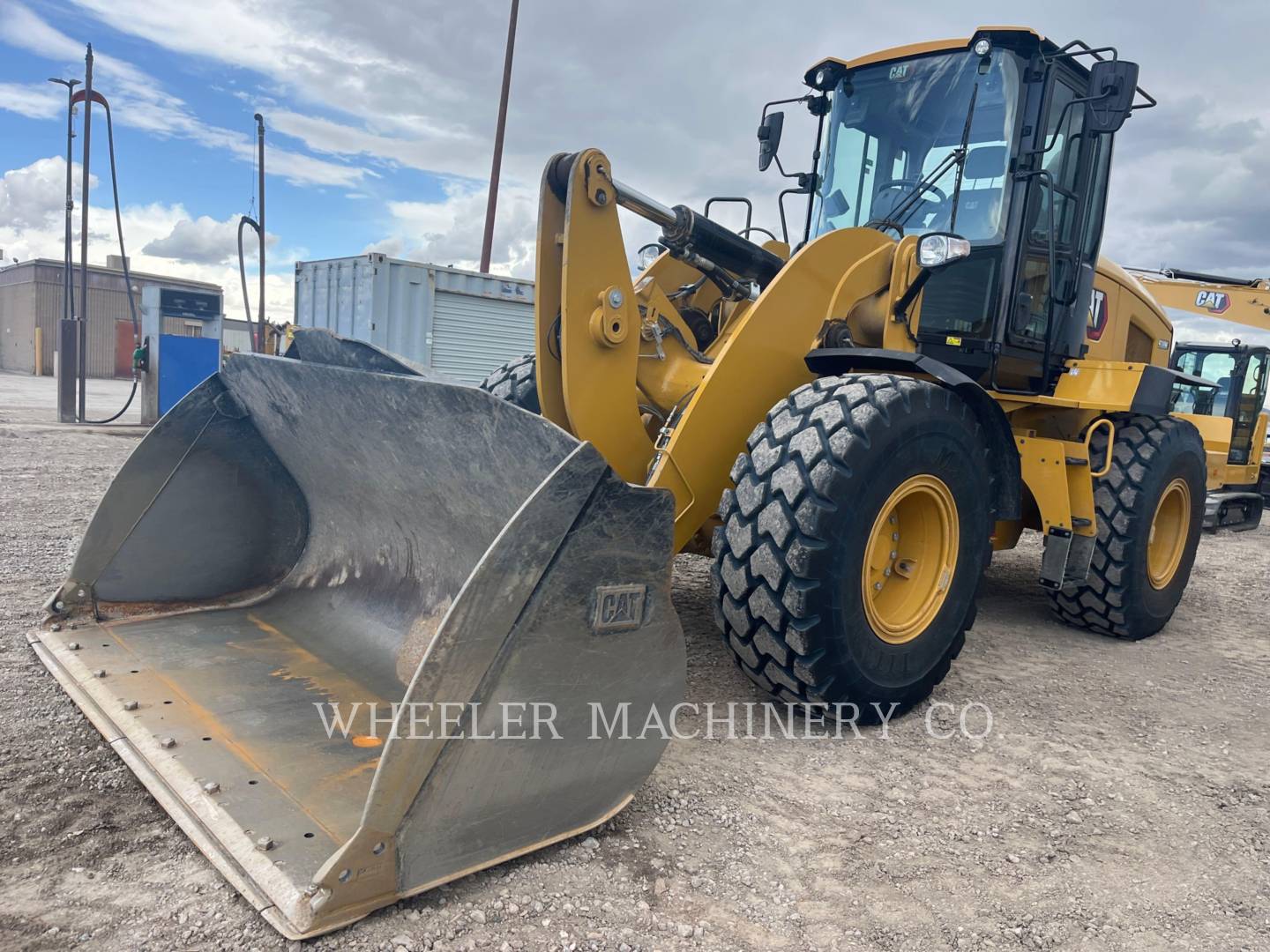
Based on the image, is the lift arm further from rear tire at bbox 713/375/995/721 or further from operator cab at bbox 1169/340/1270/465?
rear tire at bbox 713/375/995/721

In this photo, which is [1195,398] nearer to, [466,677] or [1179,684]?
[1179,684]

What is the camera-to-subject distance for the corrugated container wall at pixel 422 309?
13.1 m

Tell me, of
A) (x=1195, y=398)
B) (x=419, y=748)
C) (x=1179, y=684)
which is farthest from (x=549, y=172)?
(x=1195, y=398)

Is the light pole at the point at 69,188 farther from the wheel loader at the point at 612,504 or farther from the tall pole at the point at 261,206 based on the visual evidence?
the wheel loader at the point at 612,504

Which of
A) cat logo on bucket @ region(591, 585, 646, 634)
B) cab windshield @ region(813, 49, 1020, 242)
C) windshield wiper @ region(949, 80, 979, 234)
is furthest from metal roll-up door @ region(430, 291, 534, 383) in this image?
cat logo on bucket @ region(591, 585, 646, 634)

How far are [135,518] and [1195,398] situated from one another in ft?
36.2

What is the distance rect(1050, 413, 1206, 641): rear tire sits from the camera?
4.62m

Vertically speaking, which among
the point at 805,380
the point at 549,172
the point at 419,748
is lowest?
the point at 419,748

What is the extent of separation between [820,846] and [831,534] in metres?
0.93

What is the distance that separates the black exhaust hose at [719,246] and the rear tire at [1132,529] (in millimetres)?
2098

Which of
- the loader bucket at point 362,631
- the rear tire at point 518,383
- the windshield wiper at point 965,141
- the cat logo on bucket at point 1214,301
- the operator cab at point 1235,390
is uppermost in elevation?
the cat logo on bucket at point 1214,301

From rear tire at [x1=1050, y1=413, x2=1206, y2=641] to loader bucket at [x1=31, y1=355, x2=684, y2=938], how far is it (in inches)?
125

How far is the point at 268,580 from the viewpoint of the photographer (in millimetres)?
3703

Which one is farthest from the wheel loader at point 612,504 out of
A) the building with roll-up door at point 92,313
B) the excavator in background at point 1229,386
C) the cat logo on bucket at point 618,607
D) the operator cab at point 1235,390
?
the building with roll-up door at point 92,313
